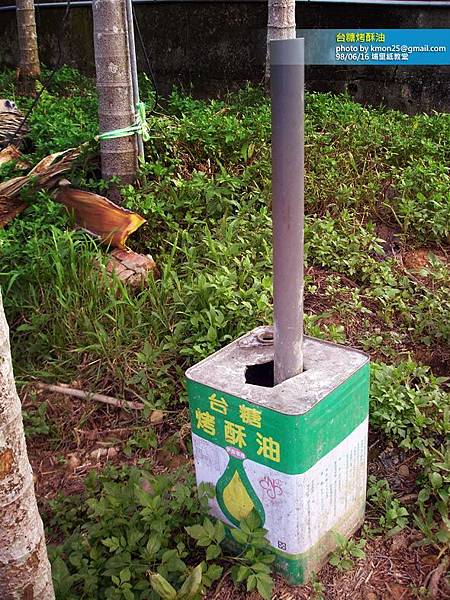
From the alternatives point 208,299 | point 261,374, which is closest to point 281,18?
point 208,299

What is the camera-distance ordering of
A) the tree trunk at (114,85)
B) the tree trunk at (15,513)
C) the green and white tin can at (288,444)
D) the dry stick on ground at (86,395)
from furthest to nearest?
the tree trunk at (114,85), the dry stick on ground at (86,395), the green and white tin can at (288,444), the tree trunk at (15,513)

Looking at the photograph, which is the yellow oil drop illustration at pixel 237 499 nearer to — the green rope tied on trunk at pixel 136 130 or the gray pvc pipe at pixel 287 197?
the gray pvc pipe at pixel 287 197

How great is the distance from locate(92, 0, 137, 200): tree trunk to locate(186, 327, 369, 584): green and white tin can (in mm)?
2061

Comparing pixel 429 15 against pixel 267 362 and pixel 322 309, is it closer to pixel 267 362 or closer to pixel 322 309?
pixel 322 309

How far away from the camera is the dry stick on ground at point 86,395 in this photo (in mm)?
2852

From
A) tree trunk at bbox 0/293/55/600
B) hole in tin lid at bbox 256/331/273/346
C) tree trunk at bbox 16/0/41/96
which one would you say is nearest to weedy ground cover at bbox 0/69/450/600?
tree trunk at bbox 0/293/55/600

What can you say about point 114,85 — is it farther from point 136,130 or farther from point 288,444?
point 288,444

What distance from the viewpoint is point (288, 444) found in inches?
70.8

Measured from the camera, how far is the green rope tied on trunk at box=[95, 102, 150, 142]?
12.5 ft

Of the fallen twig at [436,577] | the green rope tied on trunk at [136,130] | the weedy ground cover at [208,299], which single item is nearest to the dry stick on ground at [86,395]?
the weedy ground cover at [208,299]

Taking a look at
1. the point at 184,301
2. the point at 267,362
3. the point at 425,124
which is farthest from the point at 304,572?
the point at 425,124

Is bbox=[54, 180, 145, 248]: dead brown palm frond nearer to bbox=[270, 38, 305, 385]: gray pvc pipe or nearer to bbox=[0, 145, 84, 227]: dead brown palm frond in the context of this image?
bbox=[0, 145, 84, 227]: dead brown palm frond

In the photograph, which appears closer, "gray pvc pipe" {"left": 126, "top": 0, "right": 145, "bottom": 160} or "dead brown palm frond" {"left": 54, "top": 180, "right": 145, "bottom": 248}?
"dead brown palm frond" {"left": 54, "top": 180, "right": 145, "bottom": 248}

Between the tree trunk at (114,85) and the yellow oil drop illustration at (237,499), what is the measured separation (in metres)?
2.29
